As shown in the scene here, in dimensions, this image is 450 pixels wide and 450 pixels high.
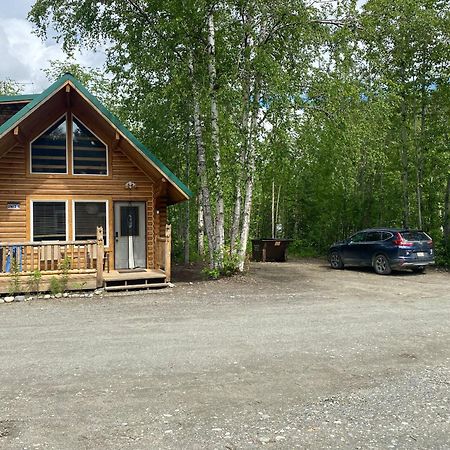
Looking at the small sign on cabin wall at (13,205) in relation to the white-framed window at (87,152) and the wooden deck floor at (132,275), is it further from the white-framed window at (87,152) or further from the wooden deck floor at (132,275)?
the wooden deck floor at (132,275)

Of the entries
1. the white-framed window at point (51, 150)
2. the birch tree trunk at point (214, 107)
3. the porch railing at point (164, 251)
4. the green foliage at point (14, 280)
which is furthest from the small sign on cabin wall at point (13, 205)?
the birch tree trunk at point (214, 107)

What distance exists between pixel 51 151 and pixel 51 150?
31 mm

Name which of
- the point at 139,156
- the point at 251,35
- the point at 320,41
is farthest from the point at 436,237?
the point at 139,156

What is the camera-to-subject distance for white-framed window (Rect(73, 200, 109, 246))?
13258 mm

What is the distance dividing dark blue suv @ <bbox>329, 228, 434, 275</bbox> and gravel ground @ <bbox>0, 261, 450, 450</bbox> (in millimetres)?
5007

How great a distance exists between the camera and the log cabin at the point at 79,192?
11742 millimetres

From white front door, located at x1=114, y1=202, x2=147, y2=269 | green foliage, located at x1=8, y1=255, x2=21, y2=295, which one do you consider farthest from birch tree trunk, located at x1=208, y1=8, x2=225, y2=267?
green foliage, located at x1=8, y1=255, x2=21, y2=295

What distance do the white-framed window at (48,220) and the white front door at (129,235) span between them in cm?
151

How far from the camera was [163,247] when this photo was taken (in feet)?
43.4

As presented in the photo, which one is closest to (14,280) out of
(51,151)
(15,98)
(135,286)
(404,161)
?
(135,286)

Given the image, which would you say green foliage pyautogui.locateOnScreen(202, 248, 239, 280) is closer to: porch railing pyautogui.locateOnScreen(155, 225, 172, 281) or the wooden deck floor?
porch railing pyautogui.locateOnScreen(155, 225, 172, 281)

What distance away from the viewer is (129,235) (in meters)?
14.0

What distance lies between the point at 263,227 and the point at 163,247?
17349 millimetres

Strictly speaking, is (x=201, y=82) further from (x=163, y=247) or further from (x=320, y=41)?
(x=163, y=247)
